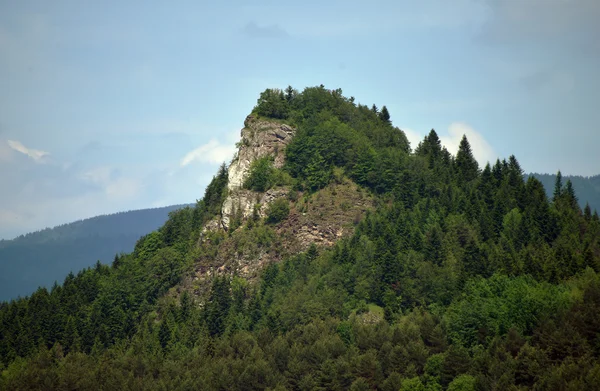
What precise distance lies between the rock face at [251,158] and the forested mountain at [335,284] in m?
0.33

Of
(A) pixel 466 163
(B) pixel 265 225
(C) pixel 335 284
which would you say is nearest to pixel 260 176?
(B) pixel 265 225

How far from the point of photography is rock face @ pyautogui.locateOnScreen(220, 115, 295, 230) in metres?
143

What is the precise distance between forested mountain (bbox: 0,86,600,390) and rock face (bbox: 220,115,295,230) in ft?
1.09

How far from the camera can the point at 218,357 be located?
384ft

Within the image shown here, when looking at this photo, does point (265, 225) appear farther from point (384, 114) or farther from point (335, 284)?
point (384, 114)

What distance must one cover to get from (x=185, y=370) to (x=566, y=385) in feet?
169

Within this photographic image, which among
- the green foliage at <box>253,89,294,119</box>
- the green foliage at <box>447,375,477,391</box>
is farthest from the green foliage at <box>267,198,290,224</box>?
the green foliage at <box>447,375,477,391</box>

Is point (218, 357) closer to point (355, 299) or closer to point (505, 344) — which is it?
point (355, 299)

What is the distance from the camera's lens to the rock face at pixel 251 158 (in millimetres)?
143250

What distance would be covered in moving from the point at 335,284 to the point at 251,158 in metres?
32.9

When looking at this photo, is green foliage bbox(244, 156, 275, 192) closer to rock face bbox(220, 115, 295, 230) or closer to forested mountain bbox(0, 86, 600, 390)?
forested mountain bbox(0, 86, 600, 390)

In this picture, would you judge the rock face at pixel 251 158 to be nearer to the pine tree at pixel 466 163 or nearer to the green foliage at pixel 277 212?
the green foliage at pixel 277 212

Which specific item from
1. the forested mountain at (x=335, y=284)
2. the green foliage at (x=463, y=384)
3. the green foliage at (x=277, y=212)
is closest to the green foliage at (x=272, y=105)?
the forested mountain at (x=335, y=284)

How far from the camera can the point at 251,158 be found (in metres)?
150
